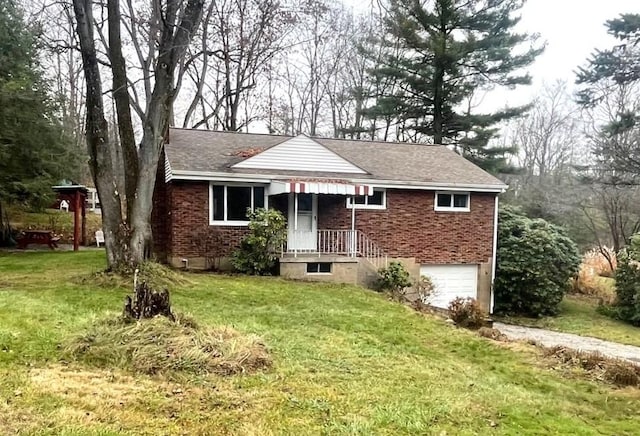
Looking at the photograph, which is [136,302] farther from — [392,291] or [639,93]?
[639,93]

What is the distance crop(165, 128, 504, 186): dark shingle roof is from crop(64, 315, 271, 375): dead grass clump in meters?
8.81

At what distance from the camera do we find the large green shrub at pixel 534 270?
16281mm

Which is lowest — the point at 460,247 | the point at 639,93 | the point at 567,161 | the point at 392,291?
the point at 392,291

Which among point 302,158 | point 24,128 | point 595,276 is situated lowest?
point 595,276

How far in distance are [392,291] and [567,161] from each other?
2432 cm

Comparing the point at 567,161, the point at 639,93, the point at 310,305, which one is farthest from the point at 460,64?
the point at 310,305

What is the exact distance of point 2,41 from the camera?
19.5m

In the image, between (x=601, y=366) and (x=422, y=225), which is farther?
(x=422, y=225)

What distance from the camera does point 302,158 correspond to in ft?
51.9

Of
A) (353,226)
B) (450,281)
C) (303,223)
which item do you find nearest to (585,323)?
(450,281)

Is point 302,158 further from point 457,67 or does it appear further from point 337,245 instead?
point 457,67

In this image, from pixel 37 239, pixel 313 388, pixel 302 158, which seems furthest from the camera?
pixel 37 239

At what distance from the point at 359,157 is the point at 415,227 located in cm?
320

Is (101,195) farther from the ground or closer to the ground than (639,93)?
closer to the ground
